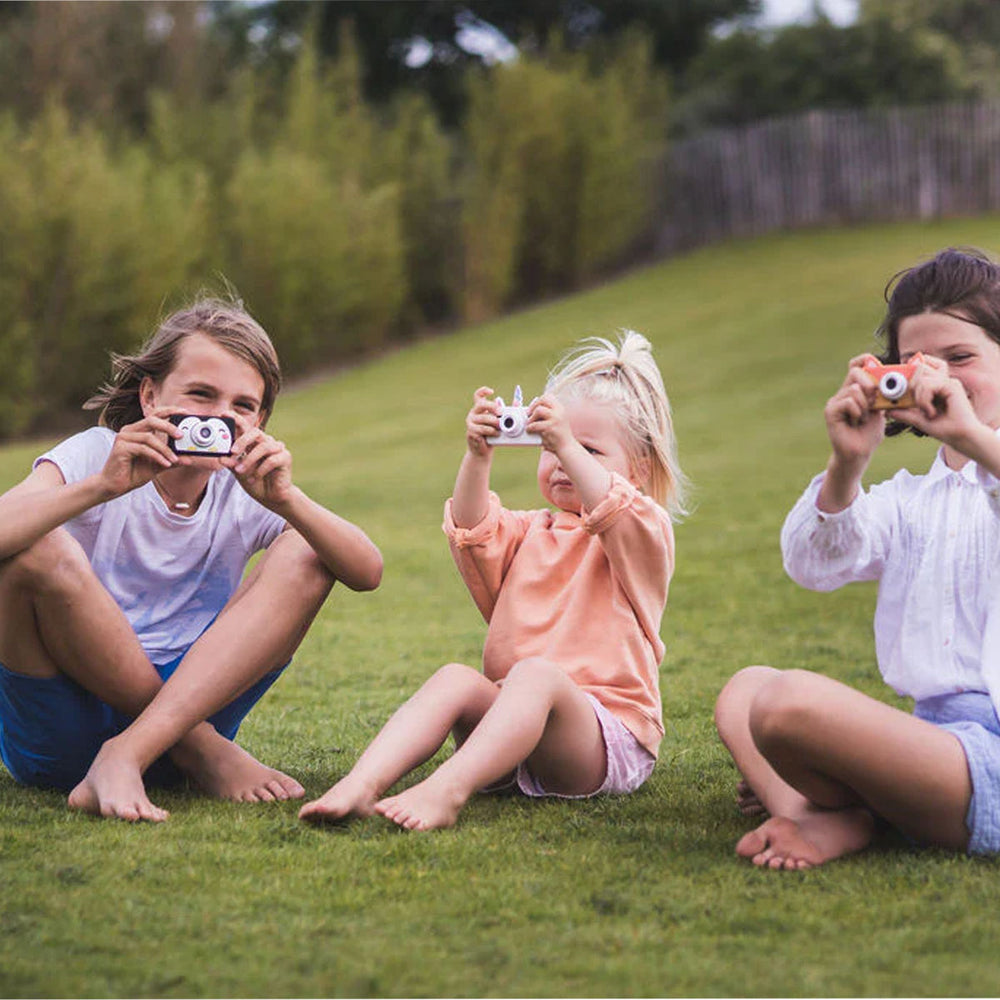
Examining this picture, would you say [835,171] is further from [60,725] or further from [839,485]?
[60,725]

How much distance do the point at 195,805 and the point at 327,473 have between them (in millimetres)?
8392

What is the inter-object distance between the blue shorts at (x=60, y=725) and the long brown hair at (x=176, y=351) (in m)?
0.66

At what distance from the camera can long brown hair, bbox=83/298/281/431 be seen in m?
3.45

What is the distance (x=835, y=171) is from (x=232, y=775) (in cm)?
2069

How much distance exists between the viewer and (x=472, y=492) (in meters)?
3.38

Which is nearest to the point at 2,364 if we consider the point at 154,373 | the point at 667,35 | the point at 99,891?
the point at 154,373

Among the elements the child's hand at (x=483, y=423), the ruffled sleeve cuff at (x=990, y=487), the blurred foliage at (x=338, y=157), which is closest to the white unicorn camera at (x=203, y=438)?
the child's hand at (x=483, y=423)

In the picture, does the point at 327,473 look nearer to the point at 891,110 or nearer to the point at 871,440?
the point at 871,440

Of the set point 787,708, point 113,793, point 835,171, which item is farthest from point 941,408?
point 835,171

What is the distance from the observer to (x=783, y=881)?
262cm

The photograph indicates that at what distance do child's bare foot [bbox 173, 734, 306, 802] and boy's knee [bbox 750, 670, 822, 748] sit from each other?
117 centimetres

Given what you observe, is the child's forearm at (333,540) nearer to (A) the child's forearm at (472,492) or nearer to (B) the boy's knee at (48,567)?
(A) the child's forearm at (472,492)

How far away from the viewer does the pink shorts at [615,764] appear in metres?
3.27

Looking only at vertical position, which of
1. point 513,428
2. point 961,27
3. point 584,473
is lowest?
point 584,473
